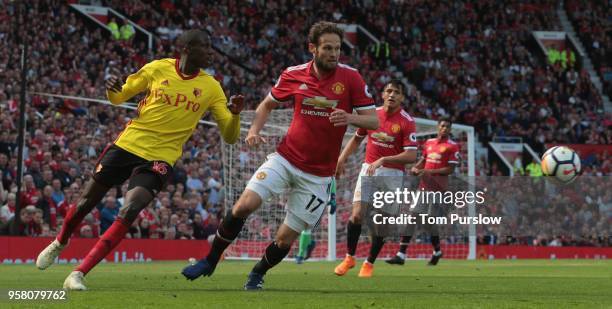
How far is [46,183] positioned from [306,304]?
14.5 metres

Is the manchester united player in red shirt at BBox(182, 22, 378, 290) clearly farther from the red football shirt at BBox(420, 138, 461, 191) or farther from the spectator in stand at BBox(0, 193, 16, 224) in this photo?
the spectator in stand at BBox(0, 193, 16, 224)

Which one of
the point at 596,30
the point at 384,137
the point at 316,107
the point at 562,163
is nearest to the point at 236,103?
the point at 316,107

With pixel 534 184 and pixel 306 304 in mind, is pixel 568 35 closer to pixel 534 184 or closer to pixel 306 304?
pixel 534 184

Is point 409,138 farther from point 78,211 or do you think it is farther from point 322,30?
point 78,211

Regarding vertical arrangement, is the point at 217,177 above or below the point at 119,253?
above

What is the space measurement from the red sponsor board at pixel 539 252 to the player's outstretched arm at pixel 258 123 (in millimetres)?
17607

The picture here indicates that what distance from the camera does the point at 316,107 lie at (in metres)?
9.63

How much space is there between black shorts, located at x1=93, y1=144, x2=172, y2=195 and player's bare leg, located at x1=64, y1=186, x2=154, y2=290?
14cm

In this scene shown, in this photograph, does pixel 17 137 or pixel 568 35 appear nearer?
pixel 17 137

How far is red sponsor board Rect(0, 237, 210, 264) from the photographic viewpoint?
1916cm

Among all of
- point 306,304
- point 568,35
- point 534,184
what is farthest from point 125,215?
point 568,35

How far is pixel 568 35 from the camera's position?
151 feet

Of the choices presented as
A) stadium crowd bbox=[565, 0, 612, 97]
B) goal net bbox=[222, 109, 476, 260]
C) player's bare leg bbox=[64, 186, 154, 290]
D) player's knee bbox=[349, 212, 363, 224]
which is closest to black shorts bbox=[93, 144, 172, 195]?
player's bare leg bbox=[64, 186, 154, 290]

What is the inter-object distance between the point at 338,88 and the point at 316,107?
290 millimetres
